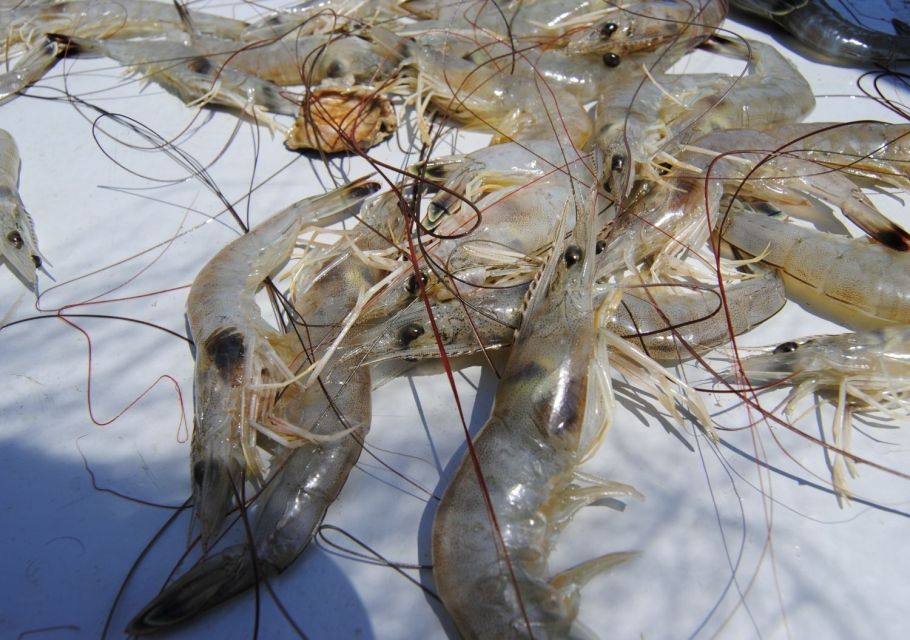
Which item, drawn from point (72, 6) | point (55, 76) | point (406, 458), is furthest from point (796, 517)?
point (72, 6)

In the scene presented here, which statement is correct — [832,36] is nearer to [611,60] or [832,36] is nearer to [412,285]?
[611,60]

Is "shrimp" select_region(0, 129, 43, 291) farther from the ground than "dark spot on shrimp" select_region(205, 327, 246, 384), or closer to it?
farther from the ground

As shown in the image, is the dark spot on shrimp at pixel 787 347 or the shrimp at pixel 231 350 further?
the dark spot on shrimp at pixel 787 347

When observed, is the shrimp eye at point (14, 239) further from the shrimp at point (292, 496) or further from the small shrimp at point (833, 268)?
the small shrimp at point (833, 268)

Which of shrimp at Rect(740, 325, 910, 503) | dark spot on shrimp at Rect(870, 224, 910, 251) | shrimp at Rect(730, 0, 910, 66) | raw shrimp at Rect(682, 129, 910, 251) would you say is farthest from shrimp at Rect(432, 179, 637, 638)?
shrimp at Rect(730, 0, 910, 66)

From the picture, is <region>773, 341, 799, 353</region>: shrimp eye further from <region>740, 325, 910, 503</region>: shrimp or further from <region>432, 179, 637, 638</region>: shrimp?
<region>432, 179, 637, 638</region>: shrimp

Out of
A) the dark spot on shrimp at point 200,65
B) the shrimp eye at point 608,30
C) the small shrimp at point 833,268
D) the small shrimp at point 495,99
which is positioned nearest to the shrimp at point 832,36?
the shrimp eye at point 608,30
